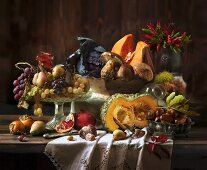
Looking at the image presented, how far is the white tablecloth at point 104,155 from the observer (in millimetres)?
1623

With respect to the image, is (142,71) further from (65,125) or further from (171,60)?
(65,125)

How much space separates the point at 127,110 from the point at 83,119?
0.58 ft

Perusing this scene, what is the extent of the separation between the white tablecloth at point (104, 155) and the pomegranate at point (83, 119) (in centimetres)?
22

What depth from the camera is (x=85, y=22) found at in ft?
8.46

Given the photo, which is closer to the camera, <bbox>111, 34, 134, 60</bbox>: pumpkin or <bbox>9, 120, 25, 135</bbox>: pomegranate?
<bbox>9, 120, 25, 135</bbox>: pomegranate

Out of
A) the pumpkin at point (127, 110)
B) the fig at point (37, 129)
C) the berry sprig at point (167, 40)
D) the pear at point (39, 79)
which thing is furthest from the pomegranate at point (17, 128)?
the berry sprig at point (167, 40)

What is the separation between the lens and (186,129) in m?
1.80

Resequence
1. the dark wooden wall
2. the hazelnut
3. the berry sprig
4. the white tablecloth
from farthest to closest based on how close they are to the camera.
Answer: the dark wooden wall → the berry sprig → the hazelnut → the white tablecloth

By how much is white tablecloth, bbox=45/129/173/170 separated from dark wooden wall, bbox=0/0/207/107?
3.18ft

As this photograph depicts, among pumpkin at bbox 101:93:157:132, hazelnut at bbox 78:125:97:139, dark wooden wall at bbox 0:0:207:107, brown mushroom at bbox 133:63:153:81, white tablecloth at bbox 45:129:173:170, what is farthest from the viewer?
dark wooden wall at bbox 0:0:207:107

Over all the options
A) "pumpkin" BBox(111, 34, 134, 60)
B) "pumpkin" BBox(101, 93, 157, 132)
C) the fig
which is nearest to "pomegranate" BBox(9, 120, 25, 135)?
the fig

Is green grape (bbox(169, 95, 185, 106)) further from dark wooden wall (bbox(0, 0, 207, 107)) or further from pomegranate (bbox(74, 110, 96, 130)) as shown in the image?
dark wooden wall (bbox(0, 0, 207, 107))

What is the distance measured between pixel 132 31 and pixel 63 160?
3.65 ft

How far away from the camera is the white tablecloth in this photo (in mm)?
1623
